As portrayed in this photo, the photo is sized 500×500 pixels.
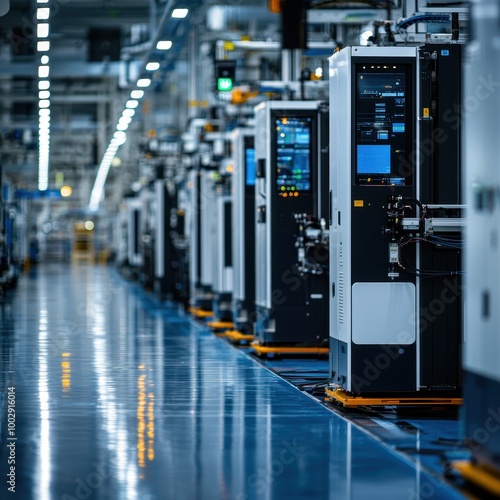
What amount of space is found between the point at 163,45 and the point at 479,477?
32.8 feet

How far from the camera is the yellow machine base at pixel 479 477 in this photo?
552 centimetres

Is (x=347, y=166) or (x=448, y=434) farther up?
(x=347, y=166)

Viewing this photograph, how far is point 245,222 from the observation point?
1502cm

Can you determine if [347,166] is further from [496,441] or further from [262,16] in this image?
[262,16]

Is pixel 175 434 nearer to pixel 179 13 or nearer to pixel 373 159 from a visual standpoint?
pixel 373 159

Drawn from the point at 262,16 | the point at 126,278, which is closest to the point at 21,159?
the point at 126,278

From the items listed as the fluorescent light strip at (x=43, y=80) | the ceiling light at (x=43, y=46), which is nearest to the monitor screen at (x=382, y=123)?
the fluorescent light strip at (x=43, y=80)

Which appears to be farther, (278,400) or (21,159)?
(21,159)

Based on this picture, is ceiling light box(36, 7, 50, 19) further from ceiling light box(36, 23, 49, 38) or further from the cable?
the cable

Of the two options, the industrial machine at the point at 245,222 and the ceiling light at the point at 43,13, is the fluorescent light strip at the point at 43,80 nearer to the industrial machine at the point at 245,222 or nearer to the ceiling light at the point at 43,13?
the ceiling light at the point at 43,13

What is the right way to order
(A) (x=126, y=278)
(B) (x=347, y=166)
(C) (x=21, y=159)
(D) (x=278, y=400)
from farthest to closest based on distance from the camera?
1. (C) (x=21, y=159)
2. (A) (x=126, y=278)
3. (D) (x=278, y=400)
4. (B) (x=347, y=166)

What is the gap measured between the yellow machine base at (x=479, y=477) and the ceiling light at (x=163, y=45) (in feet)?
30.8

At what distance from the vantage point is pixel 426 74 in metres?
9.11

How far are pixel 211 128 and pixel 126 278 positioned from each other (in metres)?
22.6
